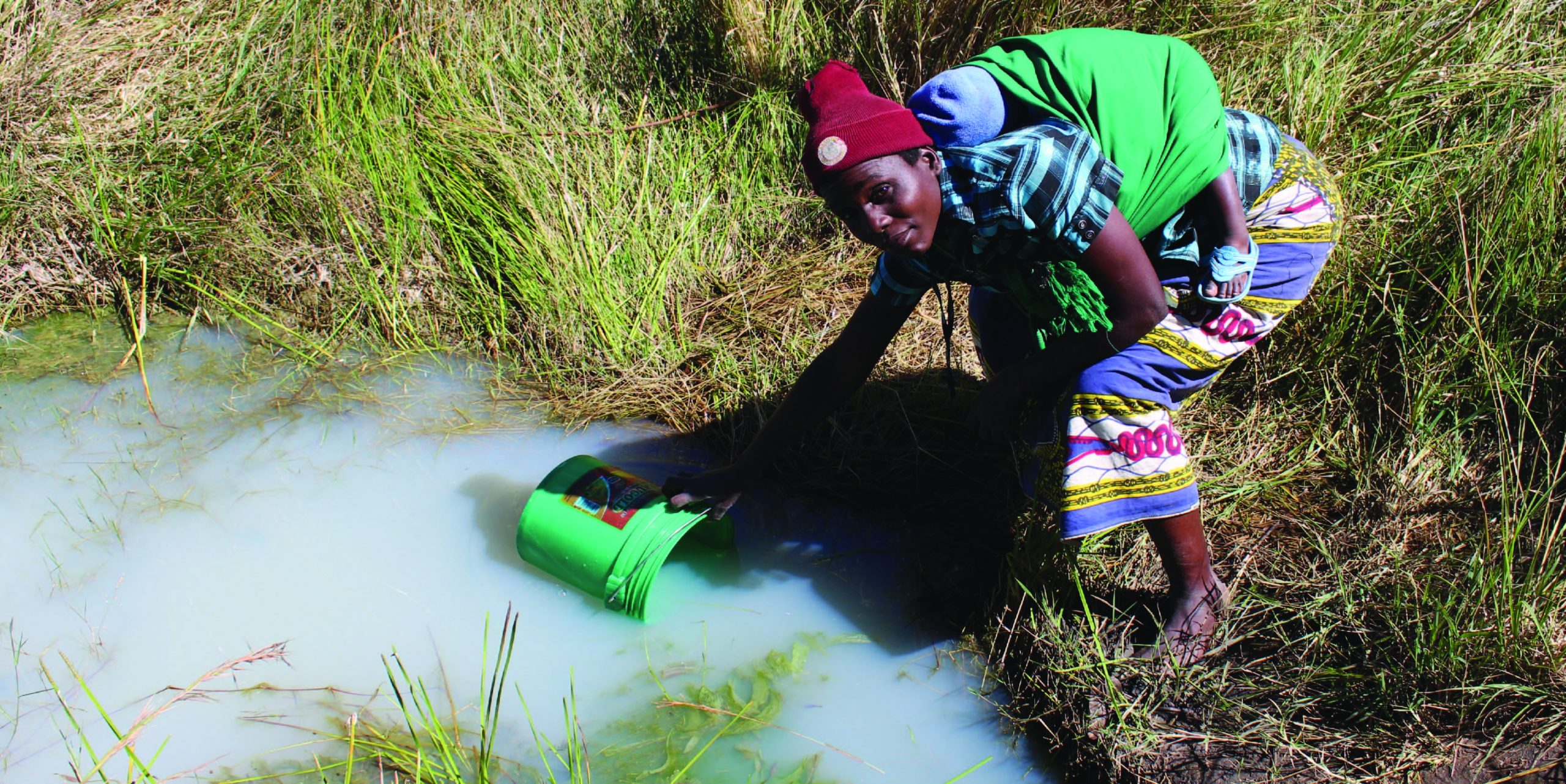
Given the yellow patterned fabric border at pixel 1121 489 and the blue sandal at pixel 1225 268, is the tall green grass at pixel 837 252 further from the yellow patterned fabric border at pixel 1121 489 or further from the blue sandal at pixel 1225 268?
the blue sandal at pixel 1225 268

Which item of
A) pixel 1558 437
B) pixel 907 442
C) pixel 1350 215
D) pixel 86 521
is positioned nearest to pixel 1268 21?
pixel 1350 215

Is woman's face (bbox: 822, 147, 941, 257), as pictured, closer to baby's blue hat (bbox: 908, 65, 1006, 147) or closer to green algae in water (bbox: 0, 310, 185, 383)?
baby's blue hat (bbox: 908, 65, 1006, 147)

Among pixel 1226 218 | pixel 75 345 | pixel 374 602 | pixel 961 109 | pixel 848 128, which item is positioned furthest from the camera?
pixel 75 345

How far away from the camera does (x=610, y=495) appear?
233 centimetres

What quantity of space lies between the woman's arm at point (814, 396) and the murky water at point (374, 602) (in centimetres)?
31

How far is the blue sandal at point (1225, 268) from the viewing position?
1880 millimetres

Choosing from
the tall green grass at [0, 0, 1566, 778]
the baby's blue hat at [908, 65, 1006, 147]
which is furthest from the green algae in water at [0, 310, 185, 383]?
the baby's blue hat at [908, 65, 1006, 147]

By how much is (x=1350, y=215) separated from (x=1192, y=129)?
122 cm

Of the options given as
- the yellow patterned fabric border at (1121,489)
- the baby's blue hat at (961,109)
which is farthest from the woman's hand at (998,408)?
the baby's blue hat at (961,109)

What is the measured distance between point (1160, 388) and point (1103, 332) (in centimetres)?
28

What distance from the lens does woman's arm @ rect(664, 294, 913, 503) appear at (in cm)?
209

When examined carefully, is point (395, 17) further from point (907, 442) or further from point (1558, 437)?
point (1558, 437)

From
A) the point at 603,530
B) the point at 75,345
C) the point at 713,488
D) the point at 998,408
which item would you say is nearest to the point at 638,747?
the point at 603,530

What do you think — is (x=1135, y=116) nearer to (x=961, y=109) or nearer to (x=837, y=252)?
(x=961, y=109)
